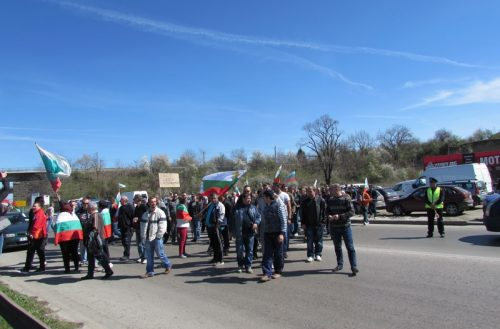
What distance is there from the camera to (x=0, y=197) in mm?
9773

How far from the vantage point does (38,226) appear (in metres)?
11.3

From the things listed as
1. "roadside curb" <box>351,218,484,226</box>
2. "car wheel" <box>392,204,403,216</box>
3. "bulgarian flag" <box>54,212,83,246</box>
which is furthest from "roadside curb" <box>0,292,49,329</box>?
"car wheel" <box>392,204,403,216</box>

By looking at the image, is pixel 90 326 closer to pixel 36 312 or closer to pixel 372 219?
pixel 36 312

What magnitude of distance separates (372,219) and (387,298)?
50.6 ft

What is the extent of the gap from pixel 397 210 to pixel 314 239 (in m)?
13.8

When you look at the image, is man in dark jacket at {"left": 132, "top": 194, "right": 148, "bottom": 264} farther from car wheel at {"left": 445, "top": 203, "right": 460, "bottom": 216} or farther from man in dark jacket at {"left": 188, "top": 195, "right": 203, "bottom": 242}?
car wheel at {"left": 445, "top": 203, "right": 460, "bottom": 216}

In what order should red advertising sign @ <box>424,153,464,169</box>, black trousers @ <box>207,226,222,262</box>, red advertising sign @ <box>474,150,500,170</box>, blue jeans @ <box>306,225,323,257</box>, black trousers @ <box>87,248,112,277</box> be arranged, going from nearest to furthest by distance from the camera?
black trousers @ <box>87,248,112,277</box>, blue jeans @ <box>306,225,323,257</box>, black trousers @ <box>207,226,222,262</box>, red advertising sign @ <box>474,150,500,170</box>, red advertising sign @ <box>424,153,464,169</box>

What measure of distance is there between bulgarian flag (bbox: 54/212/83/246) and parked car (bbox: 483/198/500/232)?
36.1 ft

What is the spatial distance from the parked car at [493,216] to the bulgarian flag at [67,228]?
36.1ft

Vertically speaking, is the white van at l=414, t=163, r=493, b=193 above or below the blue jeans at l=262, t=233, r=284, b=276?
above

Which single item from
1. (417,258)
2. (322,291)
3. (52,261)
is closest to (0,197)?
(52,261)

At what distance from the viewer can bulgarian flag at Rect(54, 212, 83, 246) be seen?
10586 mm

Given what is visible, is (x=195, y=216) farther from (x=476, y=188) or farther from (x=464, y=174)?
(x=464, y=174)

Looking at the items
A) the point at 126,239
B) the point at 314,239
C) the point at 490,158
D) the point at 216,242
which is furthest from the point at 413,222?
the point at 490,158
